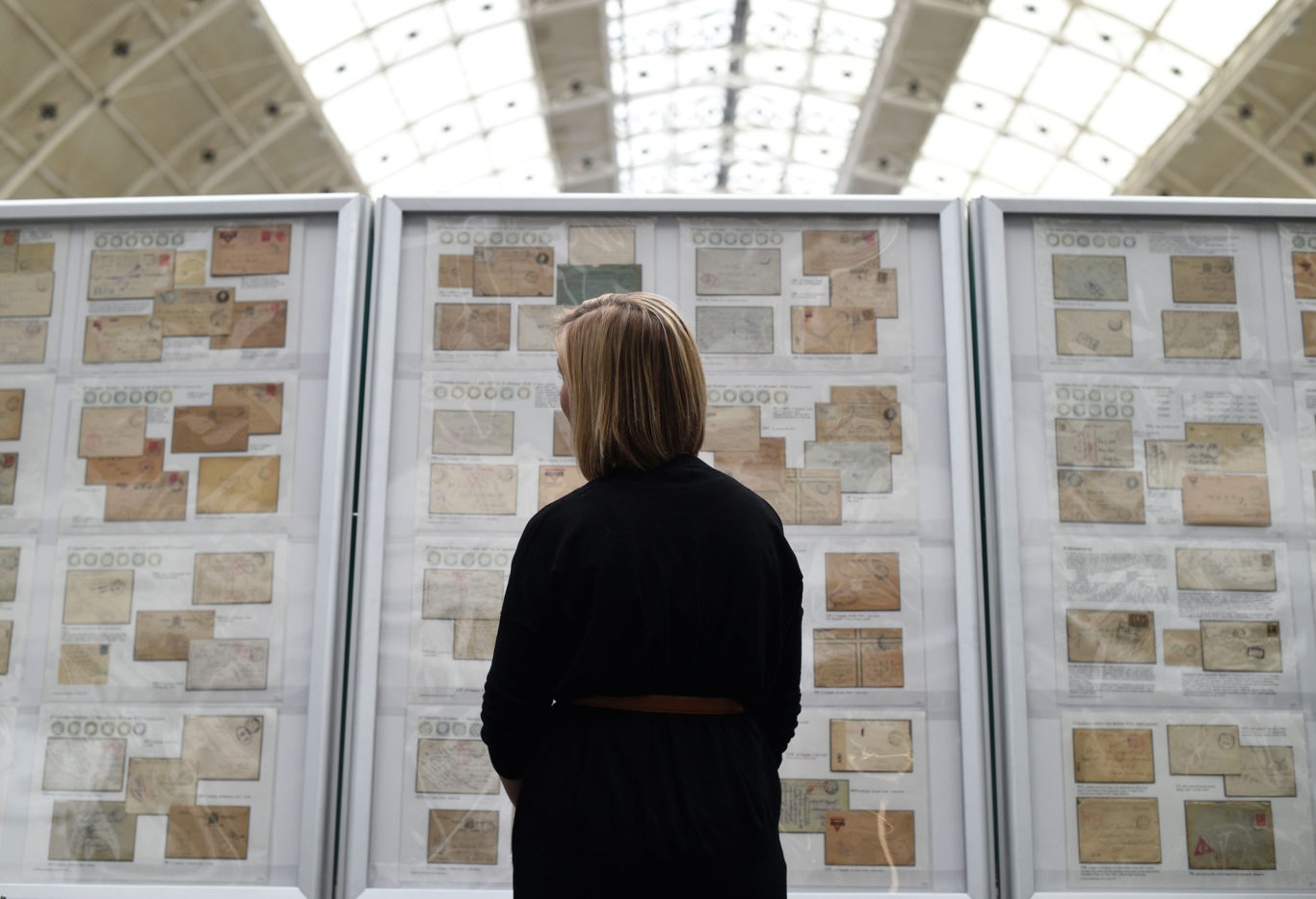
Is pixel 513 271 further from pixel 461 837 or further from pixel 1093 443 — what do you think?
pixel 1093 443


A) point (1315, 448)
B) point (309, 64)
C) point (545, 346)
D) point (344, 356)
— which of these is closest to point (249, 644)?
point (344, 356)

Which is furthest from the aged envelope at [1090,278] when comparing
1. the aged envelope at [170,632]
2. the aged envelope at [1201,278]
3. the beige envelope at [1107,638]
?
the aged envelope at [170,632]

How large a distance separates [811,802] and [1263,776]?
115 centimetres

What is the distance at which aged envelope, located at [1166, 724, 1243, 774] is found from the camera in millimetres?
2701

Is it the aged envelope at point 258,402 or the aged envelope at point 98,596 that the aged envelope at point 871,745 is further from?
the aged envelope at point 98,596

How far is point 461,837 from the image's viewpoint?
267cm

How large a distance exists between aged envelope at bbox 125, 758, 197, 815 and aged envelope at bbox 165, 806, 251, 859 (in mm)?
40

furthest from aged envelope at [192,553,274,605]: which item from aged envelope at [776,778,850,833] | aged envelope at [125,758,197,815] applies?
aged envelope at [776,778,850,833]

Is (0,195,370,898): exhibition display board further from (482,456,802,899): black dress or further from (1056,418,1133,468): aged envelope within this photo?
(1056,418,1133,468): aged envelope

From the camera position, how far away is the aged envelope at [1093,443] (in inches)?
110

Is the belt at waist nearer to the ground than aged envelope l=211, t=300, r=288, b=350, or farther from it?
nearer to the ground

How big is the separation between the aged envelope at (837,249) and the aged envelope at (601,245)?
48cm

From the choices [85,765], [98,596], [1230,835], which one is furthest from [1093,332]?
[85,765]

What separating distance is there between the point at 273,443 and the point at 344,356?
30 centimetres
